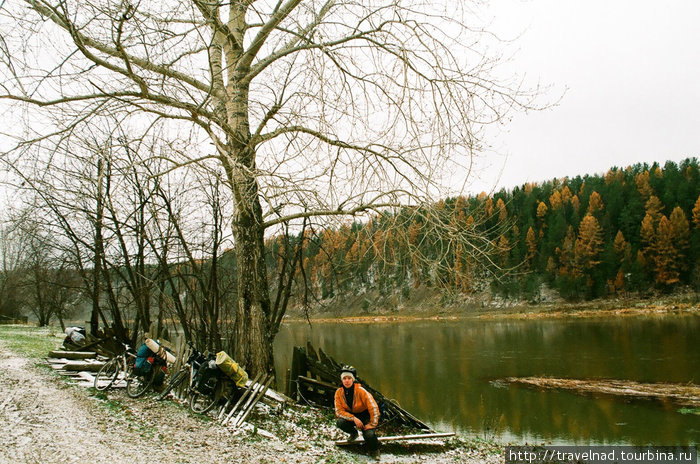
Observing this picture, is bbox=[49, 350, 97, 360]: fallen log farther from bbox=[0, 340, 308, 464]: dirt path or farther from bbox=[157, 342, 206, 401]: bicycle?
bbox=[157, 342, 206, 401]: bicycle

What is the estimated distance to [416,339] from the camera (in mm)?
36719

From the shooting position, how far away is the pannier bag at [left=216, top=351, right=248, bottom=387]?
24.8 feet

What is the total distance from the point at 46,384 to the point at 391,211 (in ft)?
23.8

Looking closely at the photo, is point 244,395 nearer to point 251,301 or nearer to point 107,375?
point 251,301

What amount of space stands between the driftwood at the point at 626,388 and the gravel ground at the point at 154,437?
363 inches

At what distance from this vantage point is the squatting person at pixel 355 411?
22.4 ft

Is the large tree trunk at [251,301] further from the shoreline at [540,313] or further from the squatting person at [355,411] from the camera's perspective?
the shoreline at [540,313]

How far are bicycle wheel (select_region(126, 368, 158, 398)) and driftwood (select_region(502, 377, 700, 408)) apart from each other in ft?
43.6

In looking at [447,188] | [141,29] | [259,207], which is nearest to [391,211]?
[447,188]

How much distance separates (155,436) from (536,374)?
16.8 metres

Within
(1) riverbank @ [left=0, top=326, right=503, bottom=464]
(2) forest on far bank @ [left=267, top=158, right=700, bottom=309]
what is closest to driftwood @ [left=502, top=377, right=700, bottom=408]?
(1) riverbank @ [left=0, top=326, right=503, bottom=464]

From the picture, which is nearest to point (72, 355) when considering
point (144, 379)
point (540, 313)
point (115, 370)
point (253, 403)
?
point (115, 370)

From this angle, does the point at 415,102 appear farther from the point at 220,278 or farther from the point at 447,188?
the point at 220,278

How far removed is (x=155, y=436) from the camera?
652cm
